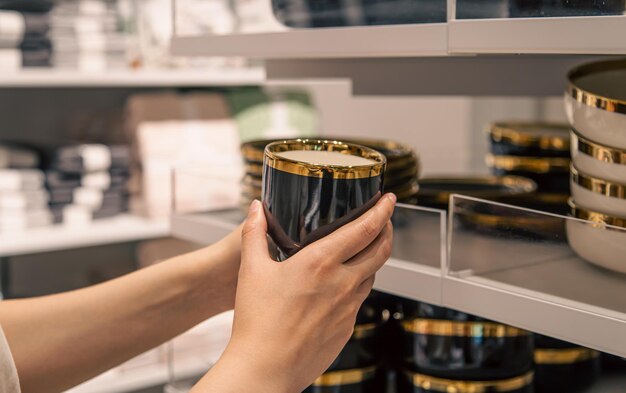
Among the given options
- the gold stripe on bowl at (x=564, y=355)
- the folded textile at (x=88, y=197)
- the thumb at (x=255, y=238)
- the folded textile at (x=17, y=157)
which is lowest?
the folded textile at (x=88, y=197)

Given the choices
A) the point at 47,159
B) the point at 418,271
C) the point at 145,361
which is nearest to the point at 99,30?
the point at 47,159

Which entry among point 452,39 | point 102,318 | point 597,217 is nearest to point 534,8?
point 452,39

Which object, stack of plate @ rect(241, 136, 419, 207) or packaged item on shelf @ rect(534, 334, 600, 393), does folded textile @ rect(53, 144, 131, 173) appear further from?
packaged item on shelf @ rect(534, 334, 600, 393)

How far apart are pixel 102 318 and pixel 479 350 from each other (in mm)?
437

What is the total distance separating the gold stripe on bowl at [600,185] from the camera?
2.25ft

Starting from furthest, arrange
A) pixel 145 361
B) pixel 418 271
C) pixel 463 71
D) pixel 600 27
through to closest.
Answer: pixel 145 361, pixel 463 71, pixel 418 271, pixel 600 27

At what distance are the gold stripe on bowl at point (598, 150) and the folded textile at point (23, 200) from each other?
5.71 feet

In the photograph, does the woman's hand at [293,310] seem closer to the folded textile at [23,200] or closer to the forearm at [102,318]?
the forearm at [102,318]

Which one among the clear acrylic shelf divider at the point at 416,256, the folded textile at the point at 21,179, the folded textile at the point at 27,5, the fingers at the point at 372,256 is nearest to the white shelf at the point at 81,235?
the folded textile at the point at 21,179

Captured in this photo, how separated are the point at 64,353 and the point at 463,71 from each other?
602 mm

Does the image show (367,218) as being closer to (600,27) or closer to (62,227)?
(600,27)

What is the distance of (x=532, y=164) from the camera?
1061 millimetres

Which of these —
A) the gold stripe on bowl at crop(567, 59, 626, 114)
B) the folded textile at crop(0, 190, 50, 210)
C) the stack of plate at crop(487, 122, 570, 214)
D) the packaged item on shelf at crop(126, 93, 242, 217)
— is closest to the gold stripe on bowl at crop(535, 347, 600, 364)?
the stack of plate at crop(487, 122, 570, 214)

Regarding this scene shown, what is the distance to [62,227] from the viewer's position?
7.38ft
